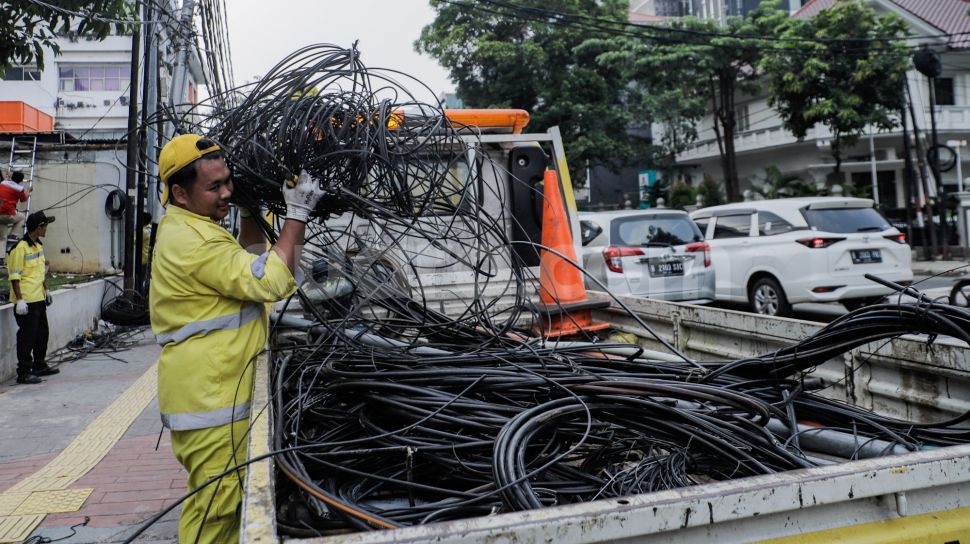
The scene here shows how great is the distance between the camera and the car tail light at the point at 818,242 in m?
8.81

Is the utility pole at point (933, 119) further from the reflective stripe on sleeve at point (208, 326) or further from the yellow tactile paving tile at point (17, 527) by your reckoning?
the yellow tactile paving tile at point (17, 527)

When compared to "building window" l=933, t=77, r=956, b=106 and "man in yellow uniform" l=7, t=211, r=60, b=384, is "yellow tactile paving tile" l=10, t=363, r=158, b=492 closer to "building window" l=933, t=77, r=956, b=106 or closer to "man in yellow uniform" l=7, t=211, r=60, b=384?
"man in yellow uniform" l=7, t=211, r=60, b=384

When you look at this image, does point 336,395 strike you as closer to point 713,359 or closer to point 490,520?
point 490,520

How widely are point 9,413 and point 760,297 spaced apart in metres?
8.65

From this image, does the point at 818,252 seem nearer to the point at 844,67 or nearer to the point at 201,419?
the point at 201,419

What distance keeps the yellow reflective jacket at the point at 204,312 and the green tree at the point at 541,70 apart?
70.2ft

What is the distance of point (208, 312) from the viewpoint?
2.44 metres

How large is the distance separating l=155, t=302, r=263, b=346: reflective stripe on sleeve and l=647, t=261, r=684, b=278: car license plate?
6828 millimetres

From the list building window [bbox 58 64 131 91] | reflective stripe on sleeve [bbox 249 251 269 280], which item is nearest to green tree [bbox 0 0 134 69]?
reflective stripe on sleeve [bbox 249 251 269 280]

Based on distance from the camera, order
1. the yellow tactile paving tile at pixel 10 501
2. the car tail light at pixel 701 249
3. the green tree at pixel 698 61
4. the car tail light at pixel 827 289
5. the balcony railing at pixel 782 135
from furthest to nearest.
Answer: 1. the balcony railing at pixel 782 135
2. the green tree at pixel 698 61
3. the car tail light at pixel 701 249
4. the car tail light at pixel 827 289
5. the yellow tactile paving tile at pixel 10 501

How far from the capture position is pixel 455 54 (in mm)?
23984

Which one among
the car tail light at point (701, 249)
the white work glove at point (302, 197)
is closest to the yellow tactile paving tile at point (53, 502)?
the white work glove at point (302, 197)

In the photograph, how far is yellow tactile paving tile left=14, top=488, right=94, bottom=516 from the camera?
3.75 metres

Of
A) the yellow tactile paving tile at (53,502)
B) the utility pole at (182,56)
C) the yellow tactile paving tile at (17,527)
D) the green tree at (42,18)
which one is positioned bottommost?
the yellow tactile paving tile at (17,527)
